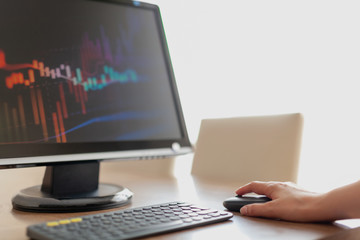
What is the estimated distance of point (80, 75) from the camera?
38.5 inches

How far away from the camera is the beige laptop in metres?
1.28

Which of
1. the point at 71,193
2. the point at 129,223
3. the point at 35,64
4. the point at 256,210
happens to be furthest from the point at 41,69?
the point at 256,210

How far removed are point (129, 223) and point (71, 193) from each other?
34 centimetres

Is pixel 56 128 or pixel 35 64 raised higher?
pixel 35 64

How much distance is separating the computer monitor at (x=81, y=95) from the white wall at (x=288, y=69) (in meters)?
1.43

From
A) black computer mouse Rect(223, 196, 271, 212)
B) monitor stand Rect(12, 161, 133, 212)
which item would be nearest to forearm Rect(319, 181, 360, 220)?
black computer mouse Rect(223, 196, 271, 212)

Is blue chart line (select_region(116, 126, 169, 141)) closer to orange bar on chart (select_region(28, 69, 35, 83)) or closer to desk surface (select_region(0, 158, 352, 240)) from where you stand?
desk surface (select_region(0, 158, 352, 240))

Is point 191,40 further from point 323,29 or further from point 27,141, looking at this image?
point 27,141

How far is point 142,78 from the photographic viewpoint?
1108mm

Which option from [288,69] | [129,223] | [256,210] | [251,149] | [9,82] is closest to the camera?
[129,223]

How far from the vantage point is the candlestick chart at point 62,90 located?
85 cm

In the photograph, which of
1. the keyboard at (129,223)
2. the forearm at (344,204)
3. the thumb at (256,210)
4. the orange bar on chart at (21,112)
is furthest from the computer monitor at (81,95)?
the forearm at (344,204)

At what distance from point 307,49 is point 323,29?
15 cm

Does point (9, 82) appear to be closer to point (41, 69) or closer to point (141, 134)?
point (41, 69)
